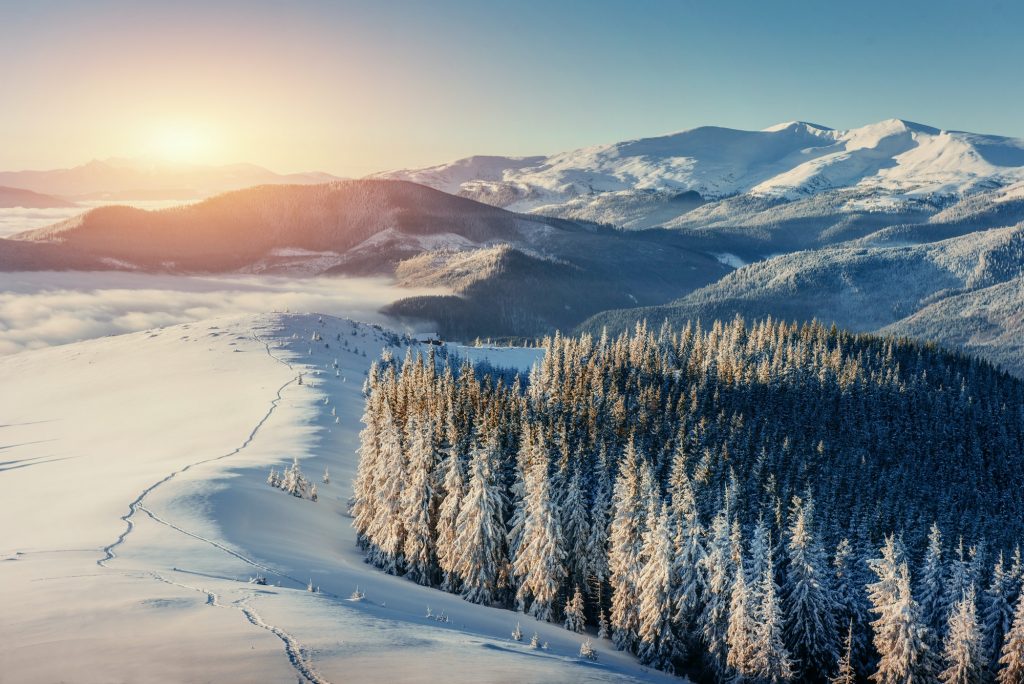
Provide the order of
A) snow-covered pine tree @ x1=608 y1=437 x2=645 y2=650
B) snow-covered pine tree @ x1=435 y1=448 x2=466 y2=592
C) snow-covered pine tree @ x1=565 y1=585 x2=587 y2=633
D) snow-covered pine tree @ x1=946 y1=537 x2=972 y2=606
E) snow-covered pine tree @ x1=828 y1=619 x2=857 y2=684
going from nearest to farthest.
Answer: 1. snow-covered pine tree @ x1=828 y1=619 x2=857 y2=684
2. snow-covered pine tree @ x1=608 y1=437 x2=645 y2=650
3. snow-covered pine tree @ x1=565 y1=585 x2=587 y2=633
4. snow-covered pine tree @ x1=946 y1=537 x2=972 y2=606
5. snow-covered pine tree @ x1=435 y1=448 x2=466 y2=592

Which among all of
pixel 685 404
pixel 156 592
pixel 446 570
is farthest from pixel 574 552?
pixel 685 404

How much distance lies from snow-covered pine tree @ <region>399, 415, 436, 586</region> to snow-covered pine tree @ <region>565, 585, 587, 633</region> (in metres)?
12.2

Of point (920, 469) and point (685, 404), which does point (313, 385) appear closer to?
point (685, 404)

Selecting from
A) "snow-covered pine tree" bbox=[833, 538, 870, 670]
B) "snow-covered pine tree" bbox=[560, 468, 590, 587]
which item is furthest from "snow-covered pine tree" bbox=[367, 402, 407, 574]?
"snow-covered pine tree" bbox=[833, 538, 870, 670]

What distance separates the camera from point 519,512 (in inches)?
2495

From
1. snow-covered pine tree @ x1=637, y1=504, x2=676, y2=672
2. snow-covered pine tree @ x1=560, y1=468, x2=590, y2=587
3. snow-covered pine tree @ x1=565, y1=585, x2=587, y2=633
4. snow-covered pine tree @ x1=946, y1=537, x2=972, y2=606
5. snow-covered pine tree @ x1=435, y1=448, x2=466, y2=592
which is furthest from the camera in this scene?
snow-covered pine tree @ x1=560, y1=468, x2=590, y2=587

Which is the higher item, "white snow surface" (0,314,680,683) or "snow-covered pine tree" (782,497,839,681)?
"white snow surface" (0,314,680,683)

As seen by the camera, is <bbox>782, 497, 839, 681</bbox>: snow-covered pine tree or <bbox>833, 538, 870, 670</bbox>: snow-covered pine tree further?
<bbox>833, 538, 870, 670</bbox>: snow-covered pine tree

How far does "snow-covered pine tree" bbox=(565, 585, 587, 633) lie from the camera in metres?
58.7

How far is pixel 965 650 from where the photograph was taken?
5112cm

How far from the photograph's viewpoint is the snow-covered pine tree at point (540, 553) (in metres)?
59.6

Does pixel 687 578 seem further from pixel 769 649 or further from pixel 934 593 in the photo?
pixel 934 593

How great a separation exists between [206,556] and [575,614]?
27.6 meters

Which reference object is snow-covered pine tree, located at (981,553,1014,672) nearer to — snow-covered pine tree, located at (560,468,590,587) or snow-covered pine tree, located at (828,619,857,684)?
snow-covered pine tree, located at (828,619,857,684)
